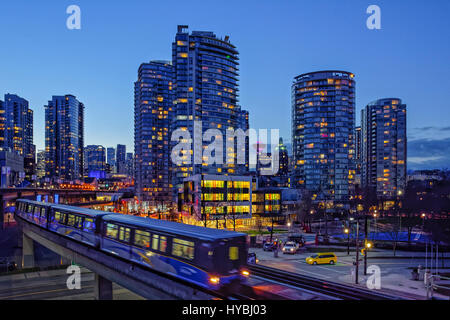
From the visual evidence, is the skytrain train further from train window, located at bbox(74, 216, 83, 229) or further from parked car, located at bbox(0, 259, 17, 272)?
parked car, located at bbox(0, 259, 17, 272)

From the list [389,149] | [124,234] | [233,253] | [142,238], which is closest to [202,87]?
[124,234]

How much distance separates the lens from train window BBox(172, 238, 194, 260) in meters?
14.3

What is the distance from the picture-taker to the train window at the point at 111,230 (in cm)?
1953

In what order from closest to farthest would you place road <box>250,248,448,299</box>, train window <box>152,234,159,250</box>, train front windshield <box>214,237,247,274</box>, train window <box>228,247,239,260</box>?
train front windshield <box>214,237,247,274</box>, train window <box>228,247,239,260</box>, train window <box>152,234,159,250</box>, road <box>250,248,448,299</box>

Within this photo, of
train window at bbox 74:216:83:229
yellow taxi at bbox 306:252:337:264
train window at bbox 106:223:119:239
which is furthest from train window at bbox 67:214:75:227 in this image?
yellow taxi at bbox 306:252:337:264

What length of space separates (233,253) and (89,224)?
42.4 feet

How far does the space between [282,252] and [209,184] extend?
34.5m

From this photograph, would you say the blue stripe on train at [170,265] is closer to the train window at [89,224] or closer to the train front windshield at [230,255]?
the train front windshield at [230,255]

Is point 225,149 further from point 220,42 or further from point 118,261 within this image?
point 118,261

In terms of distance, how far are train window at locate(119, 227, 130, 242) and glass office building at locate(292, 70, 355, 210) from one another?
12453 cm

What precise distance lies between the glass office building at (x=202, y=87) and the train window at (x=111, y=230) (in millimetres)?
99414

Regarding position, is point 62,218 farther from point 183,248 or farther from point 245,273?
point 245,273

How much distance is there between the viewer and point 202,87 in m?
123

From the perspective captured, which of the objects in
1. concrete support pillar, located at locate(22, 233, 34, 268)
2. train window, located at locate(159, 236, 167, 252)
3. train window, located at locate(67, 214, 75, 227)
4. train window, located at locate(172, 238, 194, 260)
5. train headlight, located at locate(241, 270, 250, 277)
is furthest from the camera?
concrete support pillar, located at locate(22, 233, 34, 268)
